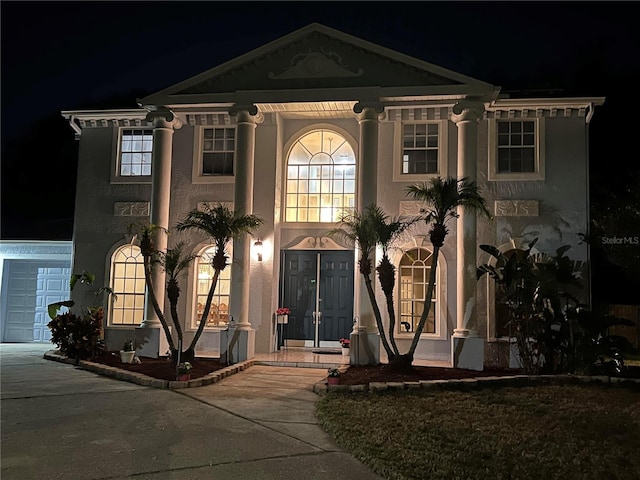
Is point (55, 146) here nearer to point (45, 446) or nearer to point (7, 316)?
point (7, 316)

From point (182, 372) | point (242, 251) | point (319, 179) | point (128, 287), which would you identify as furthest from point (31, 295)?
point (182, 372)

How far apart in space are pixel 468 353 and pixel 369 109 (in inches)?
220

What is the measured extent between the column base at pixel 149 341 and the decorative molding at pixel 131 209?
304cm

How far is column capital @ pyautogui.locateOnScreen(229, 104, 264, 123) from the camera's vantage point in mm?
13359

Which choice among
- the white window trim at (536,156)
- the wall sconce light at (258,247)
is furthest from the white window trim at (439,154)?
the wall sconce light at (258,247)

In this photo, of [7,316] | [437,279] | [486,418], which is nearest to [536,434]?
[486,418]

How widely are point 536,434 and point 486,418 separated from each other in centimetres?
90

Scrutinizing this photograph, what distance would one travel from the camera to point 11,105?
110ft

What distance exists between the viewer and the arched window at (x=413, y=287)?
13.9 m

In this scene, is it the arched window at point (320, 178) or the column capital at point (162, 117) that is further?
the arched window at point (320, 178)

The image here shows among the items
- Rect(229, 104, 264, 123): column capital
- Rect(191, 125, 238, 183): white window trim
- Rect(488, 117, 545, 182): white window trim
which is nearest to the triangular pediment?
Rect(229, 104, 264, 123): column capital

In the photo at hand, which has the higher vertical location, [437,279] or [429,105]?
[429,105]

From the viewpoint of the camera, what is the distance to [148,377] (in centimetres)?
1044

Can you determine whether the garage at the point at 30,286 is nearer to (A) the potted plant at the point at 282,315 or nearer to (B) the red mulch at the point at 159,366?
(B) the red mulch at the point at 159,366
